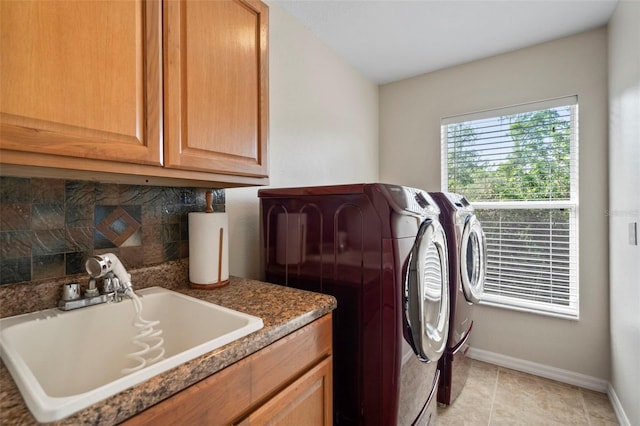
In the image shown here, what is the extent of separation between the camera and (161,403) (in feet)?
2.02

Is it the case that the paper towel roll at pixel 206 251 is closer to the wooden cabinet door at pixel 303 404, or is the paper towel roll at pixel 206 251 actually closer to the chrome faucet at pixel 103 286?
the chrome faucet at pixel 103 286

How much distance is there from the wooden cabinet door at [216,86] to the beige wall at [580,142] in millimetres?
2037

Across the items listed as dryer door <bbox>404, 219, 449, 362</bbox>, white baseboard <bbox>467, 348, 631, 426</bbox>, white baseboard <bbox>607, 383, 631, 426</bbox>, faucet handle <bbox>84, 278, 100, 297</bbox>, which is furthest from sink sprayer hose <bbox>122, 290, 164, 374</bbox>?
white baseboard <bbox>467, 348, 631, 426</bbox>

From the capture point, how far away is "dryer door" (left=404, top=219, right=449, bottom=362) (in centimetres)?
124

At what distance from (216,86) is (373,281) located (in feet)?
3.13

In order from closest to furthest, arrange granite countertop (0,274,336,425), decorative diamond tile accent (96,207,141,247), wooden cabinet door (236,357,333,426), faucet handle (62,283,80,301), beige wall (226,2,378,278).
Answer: granite countertop (0,274,336,425) → wooden cabinet door (236,357,333,426) → faucet handle (62,283,80,301) → decorative diamond tile accent (96,207,141,247) → beige wall (226,2,378,278)

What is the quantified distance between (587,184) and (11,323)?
3171 millimetres

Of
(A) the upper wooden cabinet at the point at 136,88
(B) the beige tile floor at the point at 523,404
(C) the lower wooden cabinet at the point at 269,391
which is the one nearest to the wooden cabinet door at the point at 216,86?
(A) the upper wooden cabinet at the point at 136,88

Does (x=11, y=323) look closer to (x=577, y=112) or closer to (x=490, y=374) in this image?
(x=490, y=374)

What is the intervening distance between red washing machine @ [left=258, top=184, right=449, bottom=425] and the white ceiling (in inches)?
51.9

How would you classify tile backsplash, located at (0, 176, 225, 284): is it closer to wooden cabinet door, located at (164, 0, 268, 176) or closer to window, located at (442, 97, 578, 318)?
wooden cabinet door, located at (164, 0, 268, 176)

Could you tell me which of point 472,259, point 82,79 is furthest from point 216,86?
point 472,259

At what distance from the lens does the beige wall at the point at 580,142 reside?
7.13 ft

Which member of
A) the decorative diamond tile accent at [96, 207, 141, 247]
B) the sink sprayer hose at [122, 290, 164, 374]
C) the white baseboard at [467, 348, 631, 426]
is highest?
the decorative diamond tile accent at [96, 207, 141, 247]
